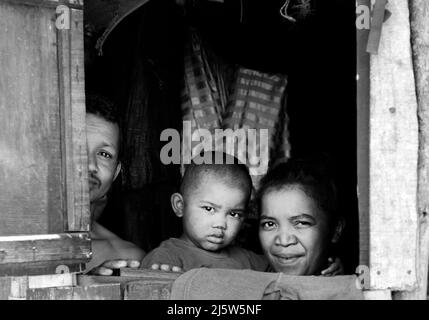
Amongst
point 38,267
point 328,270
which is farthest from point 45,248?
point 328,270

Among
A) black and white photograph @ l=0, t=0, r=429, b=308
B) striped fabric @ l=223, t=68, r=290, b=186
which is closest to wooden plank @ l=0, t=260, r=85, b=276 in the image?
black and white photograph @ l=0, t=0, r=429, b=308

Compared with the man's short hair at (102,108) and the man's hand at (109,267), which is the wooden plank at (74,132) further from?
the man's short hair at (102,108)

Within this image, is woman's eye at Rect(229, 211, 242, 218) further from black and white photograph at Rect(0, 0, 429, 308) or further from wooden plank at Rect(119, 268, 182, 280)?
wooden plank at Rect(119, 268, 182, 280)

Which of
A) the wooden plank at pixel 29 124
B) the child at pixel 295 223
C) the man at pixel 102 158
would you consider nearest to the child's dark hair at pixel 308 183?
the child at pixel 295 223

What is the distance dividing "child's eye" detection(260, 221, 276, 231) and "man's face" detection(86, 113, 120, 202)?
86 centimetres

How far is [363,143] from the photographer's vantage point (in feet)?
10.7

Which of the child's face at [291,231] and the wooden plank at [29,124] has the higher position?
the wooden plank at [29,124]

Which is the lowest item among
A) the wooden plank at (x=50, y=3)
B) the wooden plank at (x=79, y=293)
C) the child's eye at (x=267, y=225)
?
the wooden plank at (x=79, y=293)

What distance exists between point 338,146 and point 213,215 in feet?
5.79

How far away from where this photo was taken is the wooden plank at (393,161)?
3174 mm

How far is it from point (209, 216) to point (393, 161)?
3.98 ft

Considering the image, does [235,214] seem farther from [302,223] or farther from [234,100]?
[234,100]

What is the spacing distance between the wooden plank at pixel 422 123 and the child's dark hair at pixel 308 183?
998 millimetres

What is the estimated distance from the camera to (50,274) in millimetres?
3133
